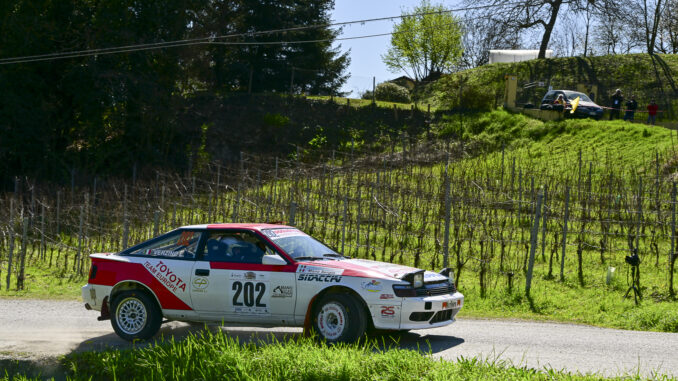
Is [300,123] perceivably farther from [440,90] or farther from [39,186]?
[39,186]

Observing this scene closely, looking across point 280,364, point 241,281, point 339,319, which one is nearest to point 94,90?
point 241,281

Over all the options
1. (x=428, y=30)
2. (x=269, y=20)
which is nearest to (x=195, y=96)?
(x=269, y=20)

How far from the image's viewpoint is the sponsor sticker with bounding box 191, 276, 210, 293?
10195 millimetres

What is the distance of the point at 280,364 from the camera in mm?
8438

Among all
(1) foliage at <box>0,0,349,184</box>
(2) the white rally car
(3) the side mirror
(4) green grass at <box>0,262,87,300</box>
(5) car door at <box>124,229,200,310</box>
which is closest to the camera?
(2) the white rally car

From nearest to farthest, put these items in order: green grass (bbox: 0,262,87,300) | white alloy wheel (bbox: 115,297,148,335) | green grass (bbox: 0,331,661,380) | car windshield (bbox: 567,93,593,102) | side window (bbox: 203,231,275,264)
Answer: green grass (bbox: 0,331,661,380) → side window (bbox: 203,231,275,264) → white alloy wheel (bbox: 115,297,148,335) → green grass (bbox: 0,262,87,300) → car windshield (bbox: 567,93,593,102)

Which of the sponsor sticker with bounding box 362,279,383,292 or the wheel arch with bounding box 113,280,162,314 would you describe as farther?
the wheel arch with bounding box 113,280,162,314

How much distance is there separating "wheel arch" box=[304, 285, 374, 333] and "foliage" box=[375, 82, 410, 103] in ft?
140

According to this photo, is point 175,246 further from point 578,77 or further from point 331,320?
point 578,77

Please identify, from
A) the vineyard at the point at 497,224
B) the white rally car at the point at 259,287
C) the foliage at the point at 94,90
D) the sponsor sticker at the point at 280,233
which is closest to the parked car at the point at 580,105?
the vineyard at the point at 497,224

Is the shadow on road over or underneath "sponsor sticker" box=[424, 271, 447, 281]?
underneath

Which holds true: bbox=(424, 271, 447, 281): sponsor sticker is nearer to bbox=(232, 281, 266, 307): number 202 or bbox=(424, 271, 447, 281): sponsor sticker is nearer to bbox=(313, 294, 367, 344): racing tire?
bbox=(313, 294, 367, 344): racing tire

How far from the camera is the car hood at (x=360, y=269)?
9.58 m

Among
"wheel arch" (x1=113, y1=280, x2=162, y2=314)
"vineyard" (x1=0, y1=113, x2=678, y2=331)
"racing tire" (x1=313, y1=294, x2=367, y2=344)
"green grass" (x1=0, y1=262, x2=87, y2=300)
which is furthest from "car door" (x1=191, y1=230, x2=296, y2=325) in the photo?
"green grass" (x1=0, y1=262, x2=87, y2=300)
